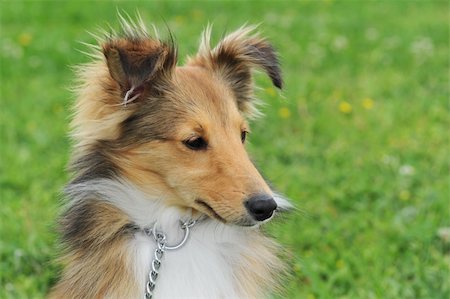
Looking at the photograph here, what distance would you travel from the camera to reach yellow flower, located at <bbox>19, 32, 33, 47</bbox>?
29.9 feet

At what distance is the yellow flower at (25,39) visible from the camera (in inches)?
359

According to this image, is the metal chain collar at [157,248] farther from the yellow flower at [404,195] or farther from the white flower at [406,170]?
the white flower at [406,170]

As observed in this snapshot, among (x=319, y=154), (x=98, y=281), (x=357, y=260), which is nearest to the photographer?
(x=98, y=281)

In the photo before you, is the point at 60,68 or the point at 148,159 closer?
the point at 148,159

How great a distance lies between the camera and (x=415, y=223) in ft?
17.3

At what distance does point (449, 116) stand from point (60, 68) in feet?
14.2

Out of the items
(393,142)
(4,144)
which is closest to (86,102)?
(4,144)

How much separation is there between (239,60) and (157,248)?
1056 mm

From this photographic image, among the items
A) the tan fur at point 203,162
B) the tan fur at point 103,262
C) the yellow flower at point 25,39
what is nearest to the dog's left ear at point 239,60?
the tan fur at point 203,162

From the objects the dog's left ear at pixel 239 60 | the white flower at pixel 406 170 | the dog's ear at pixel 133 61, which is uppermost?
the dog's ear at pixel 133 61

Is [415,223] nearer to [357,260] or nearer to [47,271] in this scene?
[357,260]

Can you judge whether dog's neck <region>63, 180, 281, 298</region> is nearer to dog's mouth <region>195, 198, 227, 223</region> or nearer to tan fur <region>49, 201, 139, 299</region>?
tan fur <region>49, 201, 139, 299</region>

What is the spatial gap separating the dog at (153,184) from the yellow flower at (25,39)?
5944 mm

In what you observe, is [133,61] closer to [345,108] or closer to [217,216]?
[217,216]
